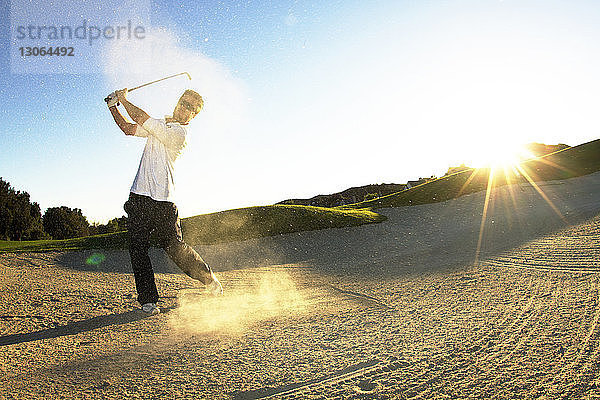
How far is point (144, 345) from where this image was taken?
3.49m

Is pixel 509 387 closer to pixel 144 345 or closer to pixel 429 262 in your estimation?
pixel 144 345

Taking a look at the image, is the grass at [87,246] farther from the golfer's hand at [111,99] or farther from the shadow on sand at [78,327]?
the golfer's hand at [111,99]

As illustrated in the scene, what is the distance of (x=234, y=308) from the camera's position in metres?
4.79

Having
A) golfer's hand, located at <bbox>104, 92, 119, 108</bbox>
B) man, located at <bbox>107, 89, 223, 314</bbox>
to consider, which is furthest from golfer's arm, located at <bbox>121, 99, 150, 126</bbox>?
golfer's hand, located at <bbox>104, 92, 119, 108</bbox>

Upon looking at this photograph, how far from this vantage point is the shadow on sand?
12.4 ft

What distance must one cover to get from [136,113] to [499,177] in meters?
19.3

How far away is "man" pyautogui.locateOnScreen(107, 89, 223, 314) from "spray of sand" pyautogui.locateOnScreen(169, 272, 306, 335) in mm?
531

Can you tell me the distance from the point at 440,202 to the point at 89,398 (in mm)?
16255

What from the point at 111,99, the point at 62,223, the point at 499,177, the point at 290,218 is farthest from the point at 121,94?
the point at 62,223

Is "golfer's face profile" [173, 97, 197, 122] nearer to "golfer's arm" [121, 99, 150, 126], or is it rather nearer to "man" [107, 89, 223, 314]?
"man" [107, 89, 223, 314]

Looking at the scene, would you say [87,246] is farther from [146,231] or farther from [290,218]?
[146,231]

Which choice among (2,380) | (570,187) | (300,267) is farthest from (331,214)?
(2,380)

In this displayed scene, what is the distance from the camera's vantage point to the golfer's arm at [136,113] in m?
4.59

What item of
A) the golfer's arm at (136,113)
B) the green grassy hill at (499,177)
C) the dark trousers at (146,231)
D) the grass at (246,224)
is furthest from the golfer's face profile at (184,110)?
the green grassy hill at (499,177)
